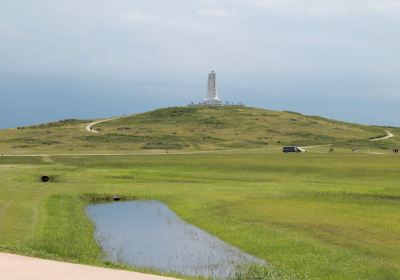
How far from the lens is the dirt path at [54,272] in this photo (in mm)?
19700

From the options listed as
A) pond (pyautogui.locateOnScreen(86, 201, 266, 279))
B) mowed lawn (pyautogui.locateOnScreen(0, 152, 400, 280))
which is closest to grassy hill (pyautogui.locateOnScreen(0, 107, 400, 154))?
mowed lawn (pyautogui.locateOnScreen(0, 152, 400, 280))

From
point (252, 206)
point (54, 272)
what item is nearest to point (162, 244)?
point (252, 206)

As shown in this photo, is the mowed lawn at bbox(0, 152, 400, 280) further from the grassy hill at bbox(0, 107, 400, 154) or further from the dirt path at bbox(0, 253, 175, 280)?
the grassy hill at bbox(0, 107, 400, 154)

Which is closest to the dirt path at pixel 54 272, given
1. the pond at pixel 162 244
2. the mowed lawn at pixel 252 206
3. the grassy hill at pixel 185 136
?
the mowed lawn at pixel 252 206

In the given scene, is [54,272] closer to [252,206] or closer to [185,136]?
[252,206]

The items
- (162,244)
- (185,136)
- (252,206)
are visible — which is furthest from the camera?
(185,136)

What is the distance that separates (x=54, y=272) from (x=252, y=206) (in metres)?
29.1

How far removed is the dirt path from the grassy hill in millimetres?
106847

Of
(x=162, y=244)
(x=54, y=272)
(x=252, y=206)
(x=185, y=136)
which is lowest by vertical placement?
(x=162, y=244)

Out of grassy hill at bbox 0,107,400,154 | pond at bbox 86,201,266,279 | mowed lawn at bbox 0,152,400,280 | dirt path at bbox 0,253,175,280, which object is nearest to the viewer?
dirt path at bbox 0,253,175,280

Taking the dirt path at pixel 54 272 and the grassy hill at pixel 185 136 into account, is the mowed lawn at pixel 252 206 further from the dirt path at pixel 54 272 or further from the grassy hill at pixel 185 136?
the grassy hill at pixel 185 136

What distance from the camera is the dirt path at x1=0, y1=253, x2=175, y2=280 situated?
19.7m

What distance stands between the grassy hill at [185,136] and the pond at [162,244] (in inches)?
3332

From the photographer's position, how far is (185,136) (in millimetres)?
165750
